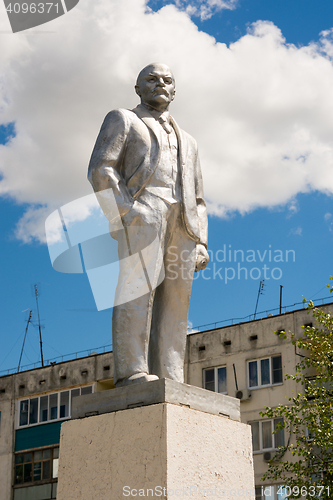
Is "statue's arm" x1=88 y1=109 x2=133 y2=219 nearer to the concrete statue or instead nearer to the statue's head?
the concrete statue

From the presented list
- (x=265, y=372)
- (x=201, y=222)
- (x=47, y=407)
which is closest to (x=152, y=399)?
(x=201, y=222)

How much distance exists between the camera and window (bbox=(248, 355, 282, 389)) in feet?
97.3

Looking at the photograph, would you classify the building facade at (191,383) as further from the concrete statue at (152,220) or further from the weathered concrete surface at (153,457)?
the weathered concrete surface at (153,457)

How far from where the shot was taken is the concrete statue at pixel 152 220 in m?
5.95

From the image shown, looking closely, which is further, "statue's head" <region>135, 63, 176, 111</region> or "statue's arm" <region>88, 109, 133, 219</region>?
"statue's head" <region>135, 63, 176, 111</region>

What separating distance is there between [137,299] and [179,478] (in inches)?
60.3

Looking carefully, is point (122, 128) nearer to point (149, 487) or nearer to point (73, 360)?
point (149, 487)

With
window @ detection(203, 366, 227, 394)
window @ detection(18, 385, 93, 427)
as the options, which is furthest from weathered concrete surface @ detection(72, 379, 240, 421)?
window @ detection(18, 385, 93, 427)

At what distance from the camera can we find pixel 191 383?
31953mm

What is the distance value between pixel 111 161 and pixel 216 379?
85.0ft

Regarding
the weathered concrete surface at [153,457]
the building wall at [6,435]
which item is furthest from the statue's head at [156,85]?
the building wall at [6,435]

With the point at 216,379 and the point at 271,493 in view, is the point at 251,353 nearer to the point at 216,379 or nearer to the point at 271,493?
the point at 216,379

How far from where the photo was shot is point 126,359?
19.2 ft

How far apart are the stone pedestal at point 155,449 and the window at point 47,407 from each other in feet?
94.5
